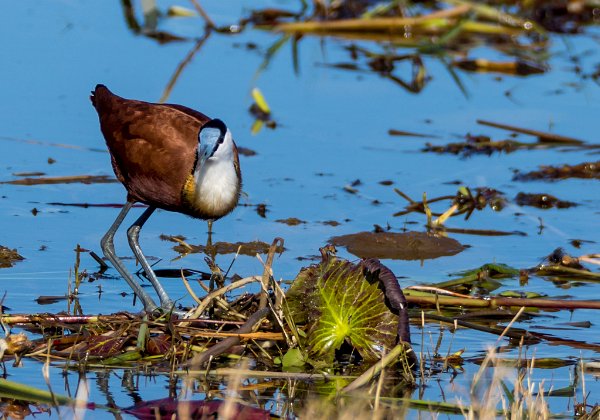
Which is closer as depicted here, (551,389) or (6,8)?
(551,389)

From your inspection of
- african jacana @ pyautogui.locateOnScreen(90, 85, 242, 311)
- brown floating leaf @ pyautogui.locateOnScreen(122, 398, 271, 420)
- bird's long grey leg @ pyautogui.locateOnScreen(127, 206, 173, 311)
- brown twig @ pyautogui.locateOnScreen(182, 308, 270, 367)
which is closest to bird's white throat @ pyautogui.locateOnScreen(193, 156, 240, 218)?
african jacana @ pyautogui.locateOnScreen(90, 85, 242, 311)

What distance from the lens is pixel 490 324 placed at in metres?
5.53

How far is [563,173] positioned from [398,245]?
6.12 ft

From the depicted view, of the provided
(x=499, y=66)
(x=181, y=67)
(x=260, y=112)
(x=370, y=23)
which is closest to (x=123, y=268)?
(x=260, y=112)

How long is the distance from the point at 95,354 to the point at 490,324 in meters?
1.77

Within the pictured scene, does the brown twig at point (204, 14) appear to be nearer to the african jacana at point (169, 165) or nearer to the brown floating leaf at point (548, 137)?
the brown floating leaf at point (548, 137)

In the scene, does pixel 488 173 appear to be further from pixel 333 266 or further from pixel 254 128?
pixel 333 266

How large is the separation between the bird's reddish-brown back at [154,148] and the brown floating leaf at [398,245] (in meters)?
1.16

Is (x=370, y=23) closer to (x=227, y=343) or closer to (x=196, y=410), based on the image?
(x=227, y=343)

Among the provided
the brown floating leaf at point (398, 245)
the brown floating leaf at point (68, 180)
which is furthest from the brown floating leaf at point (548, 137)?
the brown floating leaf at point (68, 180)

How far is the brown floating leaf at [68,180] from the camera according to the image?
24.2ft

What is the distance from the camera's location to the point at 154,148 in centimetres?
594

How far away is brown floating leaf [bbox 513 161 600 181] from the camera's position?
26.4ft

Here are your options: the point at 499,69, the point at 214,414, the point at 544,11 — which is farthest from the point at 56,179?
the point at 544,11
